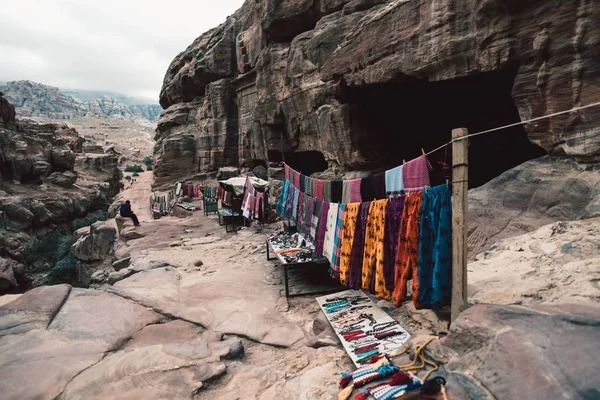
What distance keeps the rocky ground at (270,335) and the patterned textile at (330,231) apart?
1159 millimetres

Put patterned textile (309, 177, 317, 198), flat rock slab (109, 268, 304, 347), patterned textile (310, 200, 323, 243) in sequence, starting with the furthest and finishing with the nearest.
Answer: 1. patterned textile (309, 177, 317, 198)
2. patterned textile (310, 200, 323, 243)
3. flat rock slab (109, 268, 304, 347)

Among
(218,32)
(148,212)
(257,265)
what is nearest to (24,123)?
(148,212)

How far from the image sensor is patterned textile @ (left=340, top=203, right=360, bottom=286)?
5.08 meters

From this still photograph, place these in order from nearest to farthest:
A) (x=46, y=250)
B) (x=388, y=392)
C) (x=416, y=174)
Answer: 1. (x=388, y=392)
2. (x=416, y=174)
3. (x=46, y=250)

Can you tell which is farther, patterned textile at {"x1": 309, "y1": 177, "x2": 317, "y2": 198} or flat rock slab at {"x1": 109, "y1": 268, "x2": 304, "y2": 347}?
patterned textile at {"x1": 309, "y1": 177, "x2": 317, "y2": 198}

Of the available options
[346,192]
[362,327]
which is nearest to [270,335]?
[362,327]

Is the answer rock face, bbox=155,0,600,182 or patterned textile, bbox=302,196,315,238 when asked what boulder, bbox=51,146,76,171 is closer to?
rock face, bbox=155,0,600,182

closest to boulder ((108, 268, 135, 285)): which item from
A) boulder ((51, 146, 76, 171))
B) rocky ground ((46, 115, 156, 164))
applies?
boulder ((51, 146, 76, 171))

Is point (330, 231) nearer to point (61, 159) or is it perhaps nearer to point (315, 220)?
point (315, 220)

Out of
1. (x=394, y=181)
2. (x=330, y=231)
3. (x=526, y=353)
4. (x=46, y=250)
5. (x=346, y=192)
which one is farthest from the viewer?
(x=46, y=250)

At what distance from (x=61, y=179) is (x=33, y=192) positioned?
12.0ft

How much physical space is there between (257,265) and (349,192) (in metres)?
4.56

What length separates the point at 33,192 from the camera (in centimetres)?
2672

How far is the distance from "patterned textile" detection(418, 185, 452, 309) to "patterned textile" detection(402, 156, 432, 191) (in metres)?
0.25
